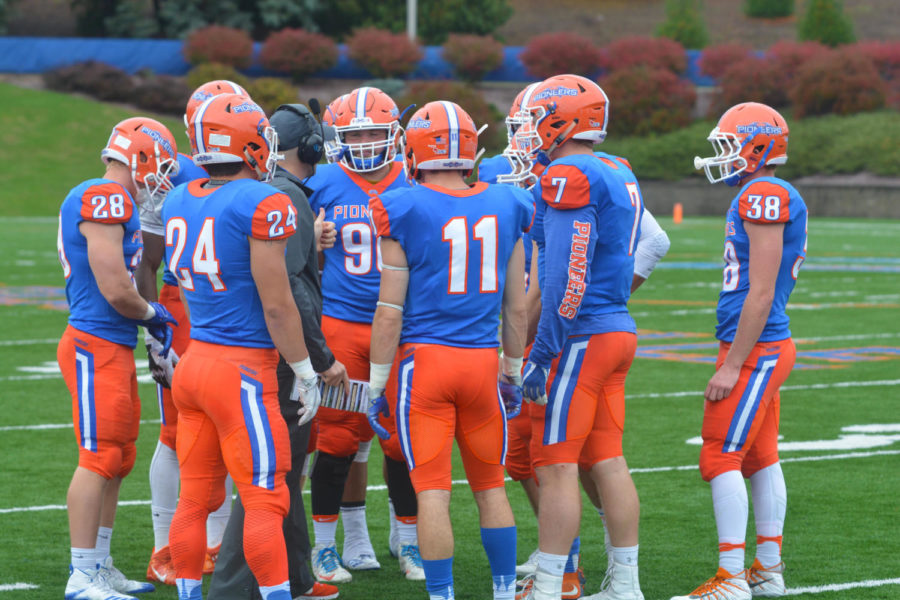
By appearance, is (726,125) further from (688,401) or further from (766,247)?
(688,401)

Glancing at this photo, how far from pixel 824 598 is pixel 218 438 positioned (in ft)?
8.71

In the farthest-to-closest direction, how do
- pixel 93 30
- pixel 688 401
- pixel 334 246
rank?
pixel 93 30 → pixel 688 401 → pixel 334 246

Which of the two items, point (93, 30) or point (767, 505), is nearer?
point (767, 505)

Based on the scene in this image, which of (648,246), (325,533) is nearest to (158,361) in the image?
(325,533)

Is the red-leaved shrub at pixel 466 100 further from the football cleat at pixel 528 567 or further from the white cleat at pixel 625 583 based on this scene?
the white cleat at pixel 625 583

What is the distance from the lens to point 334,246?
596 centimetres

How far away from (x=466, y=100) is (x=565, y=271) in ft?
135

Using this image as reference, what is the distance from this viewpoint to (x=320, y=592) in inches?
217

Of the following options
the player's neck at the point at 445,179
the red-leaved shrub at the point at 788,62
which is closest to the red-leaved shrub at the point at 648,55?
the red-leaved shrub at the point at 788,62

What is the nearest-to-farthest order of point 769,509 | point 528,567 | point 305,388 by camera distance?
point 305,388, point 769,509, point 528,567

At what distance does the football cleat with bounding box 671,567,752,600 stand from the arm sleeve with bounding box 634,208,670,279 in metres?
1.49

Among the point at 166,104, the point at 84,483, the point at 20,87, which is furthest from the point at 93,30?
the point at 84,483

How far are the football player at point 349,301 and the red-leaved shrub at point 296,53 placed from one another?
149ft

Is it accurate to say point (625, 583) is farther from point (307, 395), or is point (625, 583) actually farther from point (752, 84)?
point (752, 84)
